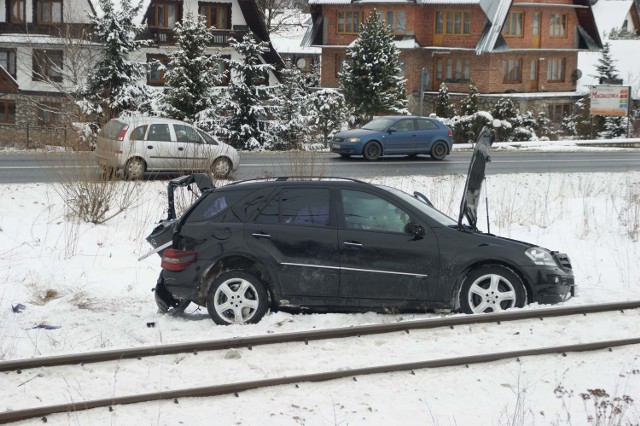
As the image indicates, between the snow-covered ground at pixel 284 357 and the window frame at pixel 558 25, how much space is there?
43.8m

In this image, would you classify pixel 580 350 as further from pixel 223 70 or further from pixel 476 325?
pixel 223 70

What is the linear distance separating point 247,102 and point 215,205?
27.5m

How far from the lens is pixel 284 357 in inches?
335

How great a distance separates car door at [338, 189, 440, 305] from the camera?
32.5 ft

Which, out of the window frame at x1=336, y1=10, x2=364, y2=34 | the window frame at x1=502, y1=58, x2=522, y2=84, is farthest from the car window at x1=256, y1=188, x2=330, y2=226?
the window frame at x1=336, y1=10, x2=364, y2=34

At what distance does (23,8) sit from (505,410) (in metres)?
49.2

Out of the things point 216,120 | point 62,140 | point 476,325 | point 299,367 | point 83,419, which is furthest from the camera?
point 216,120

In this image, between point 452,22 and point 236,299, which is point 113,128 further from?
point 452,22

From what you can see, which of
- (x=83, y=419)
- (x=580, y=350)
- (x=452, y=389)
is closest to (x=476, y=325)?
(x=580, y=350)

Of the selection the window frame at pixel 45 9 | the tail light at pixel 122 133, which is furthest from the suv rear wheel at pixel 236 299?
the window frame at pixel 45 9

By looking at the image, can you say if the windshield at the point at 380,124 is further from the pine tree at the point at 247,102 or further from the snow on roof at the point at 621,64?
the snow on roof at the point at 621,64

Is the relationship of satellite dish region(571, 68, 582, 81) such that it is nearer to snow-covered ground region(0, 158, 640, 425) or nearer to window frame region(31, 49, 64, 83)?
window frame region(31, 49, 64, 83)

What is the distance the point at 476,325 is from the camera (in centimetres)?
951

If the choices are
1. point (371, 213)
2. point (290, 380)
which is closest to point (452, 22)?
point (371, 213)
